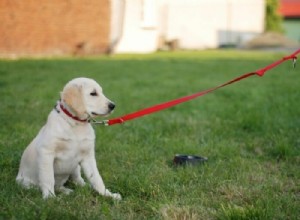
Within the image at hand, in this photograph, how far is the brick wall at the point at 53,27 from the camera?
45.7 feet

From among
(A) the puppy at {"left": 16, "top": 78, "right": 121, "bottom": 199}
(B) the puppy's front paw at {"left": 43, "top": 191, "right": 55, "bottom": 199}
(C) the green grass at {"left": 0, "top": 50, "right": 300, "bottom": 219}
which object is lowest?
(C) the green grass at {"left": 0, "top": 50, "right": 300, "bottom": 219}

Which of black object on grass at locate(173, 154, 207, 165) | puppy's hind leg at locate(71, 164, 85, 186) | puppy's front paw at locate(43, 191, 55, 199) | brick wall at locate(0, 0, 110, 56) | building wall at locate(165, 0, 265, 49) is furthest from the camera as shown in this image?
building wall at locate(165, 0, 265, 49)

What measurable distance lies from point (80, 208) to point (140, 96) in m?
4.92

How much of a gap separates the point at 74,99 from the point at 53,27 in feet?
40.7

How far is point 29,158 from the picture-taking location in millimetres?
3439

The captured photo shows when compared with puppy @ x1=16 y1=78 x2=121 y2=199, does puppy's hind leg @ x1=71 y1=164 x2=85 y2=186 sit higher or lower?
lower

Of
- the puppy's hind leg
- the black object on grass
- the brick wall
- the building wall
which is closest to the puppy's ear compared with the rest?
the puppy's hind leg

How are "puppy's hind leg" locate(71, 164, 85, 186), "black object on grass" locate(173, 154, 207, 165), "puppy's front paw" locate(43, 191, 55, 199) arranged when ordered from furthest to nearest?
"black object on grass" locate(173, 154, 207, 165) → "puppy's hind leg" locate(71, 164, 85, 186) → "puppy's front paw" locate(43, 191, 55, 199)

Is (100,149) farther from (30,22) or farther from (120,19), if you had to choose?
(120,19)

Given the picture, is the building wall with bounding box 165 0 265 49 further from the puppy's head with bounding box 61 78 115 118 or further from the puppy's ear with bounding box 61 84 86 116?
the puppy's ear with bounding box 61 84 86 116

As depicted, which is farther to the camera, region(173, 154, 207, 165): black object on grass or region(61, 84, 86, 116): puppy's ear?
region(173, 154, 207, 165): black object on grass

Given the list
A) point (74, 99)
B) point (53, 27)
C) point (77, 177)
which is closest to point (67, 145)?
point (74, 99)

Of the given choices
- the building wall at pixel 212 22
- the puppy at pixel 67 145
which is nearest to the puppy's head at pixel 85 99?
the puppy at pixel 67 145

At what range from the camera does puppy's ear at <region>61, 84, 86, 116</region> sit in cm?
329
